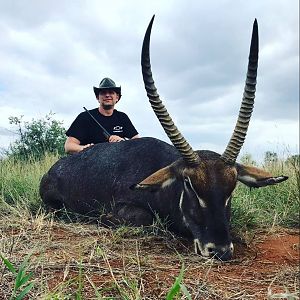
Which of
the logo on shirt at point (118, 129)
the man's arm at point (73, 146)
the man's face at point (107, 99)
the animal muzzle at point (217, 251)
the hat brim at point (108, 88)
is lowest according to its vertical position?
the animal muzzle at point (217, 251)

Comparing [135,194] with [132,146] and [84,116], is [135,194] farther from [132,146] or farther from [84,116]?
[84,116]

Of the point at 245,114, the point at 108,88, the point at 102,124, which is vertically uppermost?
the point at 108,88

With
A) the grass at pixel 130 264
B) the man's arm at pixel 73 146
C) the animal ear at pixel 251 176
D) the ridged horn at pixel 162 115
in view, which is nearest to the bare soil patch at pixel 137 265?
the grass at pixel 130 264

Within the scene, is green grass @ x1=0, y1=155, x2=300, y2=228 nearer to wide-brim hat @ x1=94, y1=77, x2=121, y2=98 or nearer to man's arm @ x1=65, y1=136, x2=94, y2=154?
man's arm @ x1=65, y1=136, x2=94, y2=154

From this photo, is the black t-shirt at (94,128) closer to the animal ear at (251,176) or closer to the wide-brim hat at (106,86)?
the wide-brim hat at (106,86)

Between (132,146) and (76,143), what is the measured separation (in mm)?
1786

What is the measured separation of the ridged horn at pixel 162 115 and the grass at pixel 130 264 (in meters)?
0.75

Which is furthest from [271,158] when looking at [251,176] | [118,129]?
[251,176]

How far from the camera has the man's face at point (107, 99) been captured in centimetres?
772

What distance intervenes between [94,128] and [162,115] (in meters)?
3.26

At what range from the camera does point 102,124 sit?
7.57m

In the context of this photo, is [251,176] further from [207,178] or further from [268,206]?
[268,206]

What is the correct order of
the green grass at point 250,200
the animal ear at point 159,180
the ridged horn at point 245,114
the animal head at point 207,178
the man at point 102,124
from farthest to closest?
the man at point 102,124 < the green grass at point 250,200 < the animal ear at point 159,180 < the ridged horn at point 245,114 < the animal head at point 207,178

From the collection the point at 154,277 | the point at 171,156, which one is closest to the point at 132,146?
the point at 171,156
